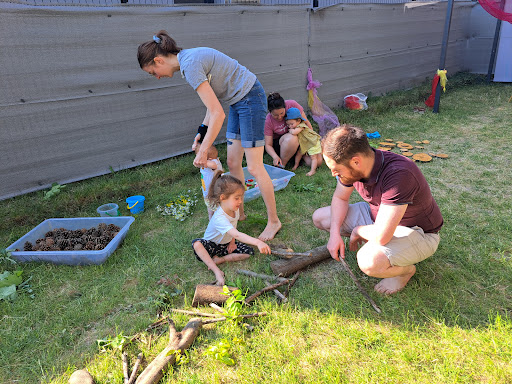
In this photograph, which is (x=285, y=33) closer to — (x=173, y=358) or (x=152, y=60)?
(x=152, y=60)

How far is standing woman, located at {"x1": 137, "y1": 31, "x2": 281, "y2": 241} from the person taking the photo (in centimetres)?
242

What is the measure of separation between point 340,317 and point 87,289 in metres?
1.70

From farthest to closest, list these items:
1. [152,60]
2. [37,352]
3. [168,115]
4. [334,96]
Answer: [334,96] < [168,115] < [152,60] < [37,352]

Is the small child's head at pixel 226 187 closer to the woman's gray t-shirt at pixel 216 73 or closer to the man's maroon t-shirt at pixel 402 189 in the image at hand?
the woman's gray t-shirt at pixel 216 73

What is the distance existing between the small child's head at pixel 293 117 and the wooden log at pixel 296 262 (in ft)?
6.91

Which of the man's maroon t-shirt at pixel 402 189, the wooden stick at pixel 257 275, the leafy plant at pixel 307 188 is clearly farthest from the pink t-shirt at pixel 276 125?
the man's maroon t-shirt at pixel 402 189

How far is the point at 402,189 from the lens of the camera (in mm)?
1884

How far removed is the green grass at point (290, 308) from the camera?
1815 millimetres

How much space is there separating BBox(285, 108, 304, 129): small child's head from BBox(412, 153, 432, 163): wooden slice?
1533 mm

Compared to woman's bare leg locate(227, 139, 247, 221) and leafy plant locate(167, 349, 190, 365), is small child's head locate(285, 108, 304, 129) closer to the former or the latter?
woman's bare leg locate(227, 139, 247, 221)

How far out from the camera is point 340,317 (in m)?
2.12

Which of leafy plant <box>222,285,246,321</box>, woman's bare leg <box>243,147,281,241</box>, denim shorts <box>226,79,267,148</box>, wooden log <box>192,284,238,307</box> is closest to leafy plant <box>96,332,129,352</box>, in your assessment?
wooden log <box>192,284,238,307</box>

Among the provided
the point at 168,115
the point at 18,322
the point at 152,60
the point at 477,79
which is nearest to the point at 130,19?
the point at 168,115

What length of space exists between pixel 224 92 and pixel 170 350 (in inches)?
→ 70.9
